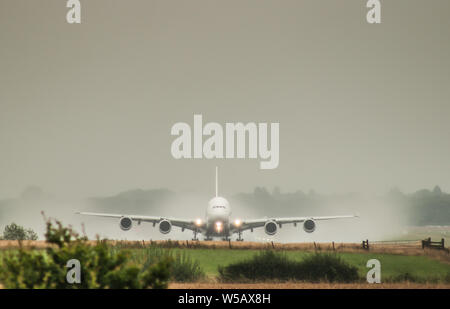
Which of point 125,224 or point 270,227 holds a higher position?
point 125,224

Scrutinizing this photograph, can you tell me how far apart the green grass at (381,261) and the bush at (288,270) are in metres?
1.17

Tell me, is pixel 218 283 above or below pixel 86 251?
below

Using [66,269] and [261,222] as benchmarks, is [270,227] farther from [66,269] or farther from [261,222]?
[66,269]

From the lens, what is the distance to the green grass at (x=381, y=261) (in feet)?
101

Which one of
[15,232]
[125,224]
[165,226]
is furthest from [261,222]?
[15,232]

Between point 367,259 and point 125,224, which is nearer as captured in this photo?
point 367,259

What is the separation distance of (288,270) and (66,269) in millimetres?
15419

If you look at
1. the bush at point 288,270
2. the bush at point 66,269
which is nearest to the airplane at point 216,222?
the bush at point 288,270

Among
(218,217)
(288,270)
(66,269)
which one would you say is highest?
(66,269)

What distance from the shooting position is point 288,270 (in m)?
28.8
